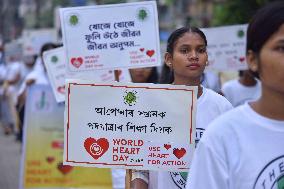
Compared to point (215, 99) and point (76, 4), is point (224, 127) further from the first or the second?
point (76, 4)

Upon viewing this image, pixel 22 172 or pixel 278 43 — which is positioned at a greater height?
pixel 278 43

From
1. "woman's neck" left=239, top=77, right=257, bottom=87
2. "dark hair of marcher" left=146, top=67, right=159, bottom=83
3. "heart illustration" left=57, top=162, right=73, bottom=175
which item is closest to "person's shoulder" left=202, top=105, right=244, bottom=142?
"dark hair of marcher" left=146, top=67, right=159, bottom=83

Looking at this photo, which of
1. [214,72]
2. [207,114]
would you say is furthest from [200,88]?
[214,72]

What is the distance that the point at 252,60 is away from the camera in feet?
8.68

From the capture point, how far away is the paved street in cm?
1016

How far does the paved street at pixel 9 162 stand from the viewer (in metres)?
10.2

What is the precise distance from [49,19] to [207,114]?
170ft

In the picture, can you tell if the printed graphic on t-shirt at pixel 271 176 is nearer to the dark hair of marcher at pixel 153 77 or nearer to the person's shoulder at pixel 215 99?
the person's shoulder at pixel 215 99

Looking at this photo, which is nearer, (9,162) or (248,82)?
Result: (248,82)

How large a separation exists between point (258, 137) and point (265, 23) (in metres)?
0.37

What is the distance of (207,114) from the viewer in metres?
4.18

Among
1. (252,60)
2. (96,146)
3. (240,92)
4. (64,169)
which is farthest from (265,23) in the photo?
(64,169)

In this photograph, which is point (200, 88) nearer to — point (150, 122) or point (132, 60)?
point (150, 122)

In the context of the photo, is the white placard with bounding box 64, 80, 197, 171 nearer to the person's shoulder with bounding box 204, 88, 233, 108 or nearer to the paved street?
the person's shoulder with bounding box 204, 88, 233, 108
